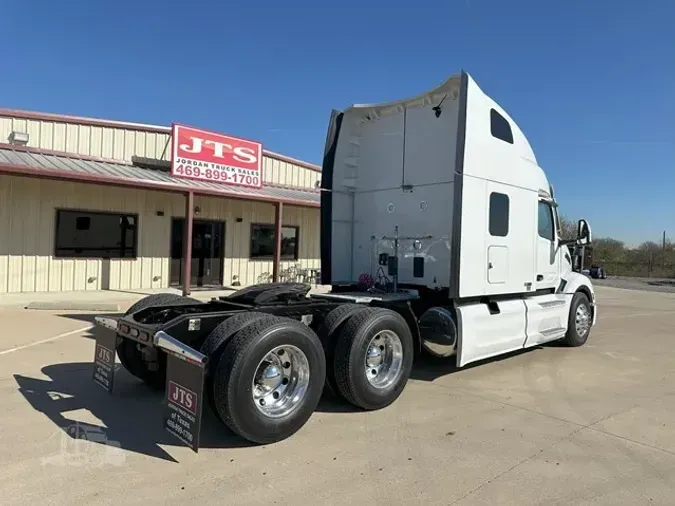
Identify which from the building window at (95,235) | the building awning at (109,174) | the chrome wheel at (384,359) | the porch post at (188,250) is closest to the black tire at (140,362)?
the chrome wheel at (384,359)

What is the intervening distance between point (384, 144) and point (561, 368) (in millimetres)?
3915

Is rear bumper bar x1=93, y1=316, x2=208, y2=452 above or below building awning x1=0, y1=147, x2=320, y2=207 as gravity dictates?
below

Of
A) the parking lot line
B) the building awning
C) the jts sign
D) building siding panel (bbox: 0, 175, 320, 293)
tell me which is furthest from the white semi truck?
building siding panel (bbox: 0, 175, 320, 293)

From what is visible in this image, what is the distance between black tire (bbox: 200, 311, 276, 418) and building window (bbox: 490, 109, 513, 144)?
150 inches

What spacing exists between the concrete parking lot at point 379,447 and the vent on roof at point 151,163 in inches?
377

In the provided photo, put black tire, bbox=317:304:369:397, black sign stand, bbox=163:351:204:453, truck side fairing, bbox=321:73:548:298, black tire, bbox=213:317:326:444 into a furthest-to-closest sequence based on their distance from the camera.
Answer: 1. truck side fairing, bbox=321:73:548:298
2. black tire, bbox=317:304:369:397
3. black tire, bbox=213:317:326:444
4. black sign stand, bbox=163:351:204:453

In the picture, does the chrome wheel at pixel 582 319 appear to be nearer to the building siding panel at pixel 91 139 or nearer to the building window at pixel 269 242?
the building window at pixel 269 242

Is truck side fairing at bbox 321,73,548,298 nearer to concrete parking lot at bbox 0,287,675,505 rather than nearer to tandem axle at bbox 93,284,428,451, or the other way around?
tandem axle at bbox 93,284,428,451

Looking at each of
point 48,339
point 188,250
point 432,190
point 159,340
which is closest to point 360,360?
point 159,340

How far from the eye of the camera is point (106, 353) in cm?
488

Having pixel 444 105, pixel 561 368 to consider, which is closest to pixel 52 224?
pixel 444 105

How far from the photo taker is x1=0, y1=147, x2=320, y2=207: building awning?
11.8m

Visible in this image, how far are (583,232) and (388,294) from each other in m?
3.95

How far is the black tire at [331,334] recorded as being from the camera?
193 inches
